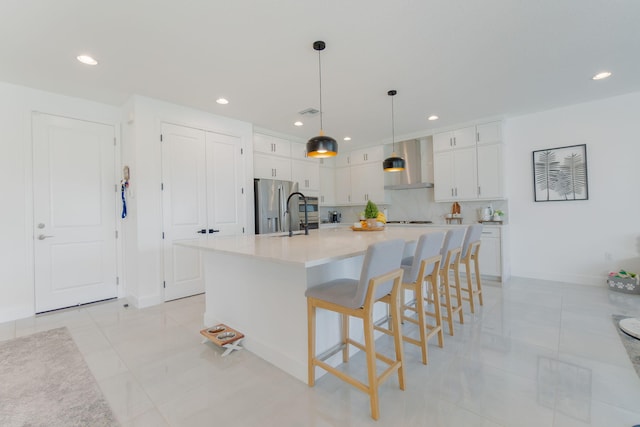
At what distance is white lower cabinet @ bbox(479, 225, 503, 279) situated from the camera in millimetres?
4263

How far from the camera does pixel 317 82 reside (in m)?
3.16

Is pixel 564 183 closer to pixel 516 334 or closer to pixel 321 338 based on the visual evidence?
pixel 516 334

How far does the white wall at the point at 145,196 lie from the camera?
3.41 meters

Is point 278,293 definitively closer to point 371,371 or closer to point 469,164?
point 371,371

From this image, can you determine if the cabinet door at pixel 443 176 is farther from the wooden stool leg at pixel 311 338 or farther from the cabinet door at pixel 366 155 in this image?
the wooden stool leg at pixel 311 338

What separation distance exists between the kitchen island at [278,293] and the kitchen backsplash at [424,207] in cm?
335

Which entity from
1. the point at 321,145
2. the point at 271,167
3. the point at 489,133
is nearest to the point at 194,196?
the point at 271,167

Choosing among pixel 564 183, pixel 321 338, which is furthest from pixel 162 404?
pixel 564 183

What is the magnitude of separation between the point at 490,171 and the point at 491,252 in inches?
51.1

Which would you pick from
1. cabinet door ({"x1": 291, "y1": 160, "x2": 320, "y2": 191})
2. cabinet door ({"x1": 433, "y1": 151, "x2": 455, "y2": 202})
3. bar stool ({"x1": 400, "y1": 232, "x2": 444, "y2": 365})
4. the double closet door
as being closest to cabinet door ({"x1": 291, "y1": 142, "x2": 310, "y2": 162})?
cabinet door ({"x1": 291, "y1": 160, "x2": 320, "y2": 191})

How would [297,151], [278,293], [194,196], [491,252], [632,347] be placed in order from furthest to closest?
[297,151], [491,252], [194,196], [632,347], [278,293]

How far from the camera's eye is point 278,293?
2.04 meters

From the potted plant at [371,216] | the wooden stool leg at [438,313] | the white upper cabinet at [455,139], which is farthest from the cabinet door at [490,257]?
the wooden stool leg at [438,313]

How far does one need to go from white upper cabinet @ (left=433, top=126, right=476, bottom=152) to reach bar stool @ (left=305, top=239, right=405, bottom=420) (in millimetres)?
3839
